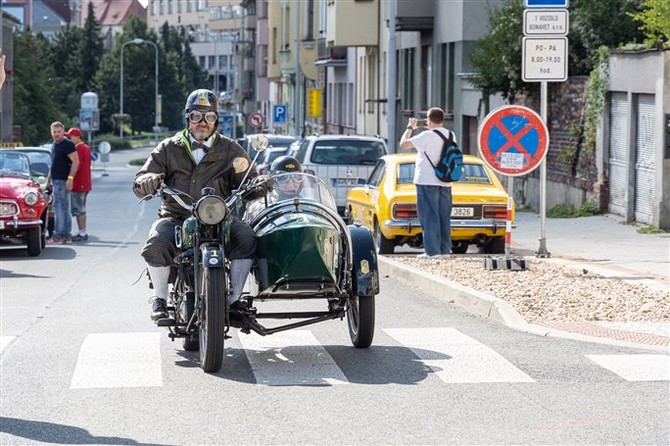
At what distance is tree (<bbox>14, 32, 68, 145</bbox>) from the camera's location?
77000 mm

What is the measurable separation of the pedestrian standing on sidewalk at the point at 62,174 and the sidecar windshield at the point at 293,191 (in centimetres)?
1382

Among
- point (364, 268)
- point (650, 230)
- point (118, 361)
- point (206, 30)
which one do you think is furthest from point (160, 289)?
point (206, 30)

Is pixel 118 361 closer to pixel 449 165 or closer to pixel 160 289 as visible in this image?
pixel 160 289

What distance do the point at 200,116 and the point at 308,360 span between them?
1831mm

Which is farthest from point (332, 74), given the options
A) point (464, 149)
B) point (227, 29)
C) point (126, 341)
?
point (227, 29)

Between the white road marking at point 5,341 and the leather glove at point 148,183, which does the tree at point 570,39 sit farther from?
the leather glove at point 148,183

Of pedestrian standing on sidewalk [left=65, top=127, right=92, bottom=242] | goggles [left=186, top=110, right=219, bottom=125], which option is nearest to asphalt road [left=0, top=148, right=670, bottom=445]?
goggles [left=186, top=110, right=219, bottom=125]

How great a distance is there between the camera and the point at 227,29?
528ft

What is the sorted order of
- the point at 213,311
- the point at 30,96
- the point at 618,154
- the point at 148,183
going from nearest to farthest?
the point at 213,311
the point at 148,183
the point at 618,154
the point at 30,96

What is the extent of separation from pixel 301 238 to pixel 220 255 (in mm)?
714

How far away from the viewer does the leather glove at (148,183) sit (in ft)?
33.8

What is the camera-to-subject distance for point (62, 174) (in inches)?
961

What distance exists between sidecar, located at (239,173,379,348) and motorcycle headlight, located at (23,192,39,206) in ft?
37.2

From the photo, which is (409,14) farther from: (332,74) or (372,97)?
(332,74)
